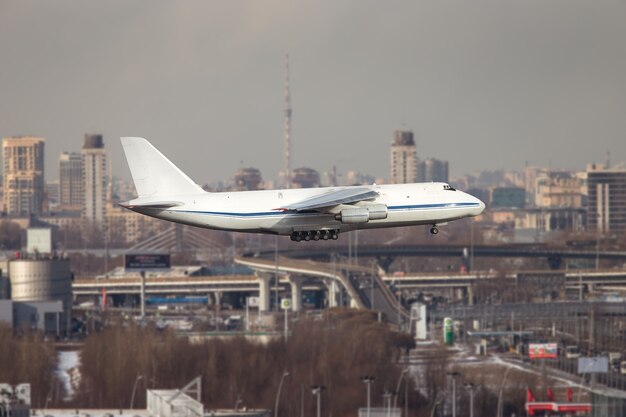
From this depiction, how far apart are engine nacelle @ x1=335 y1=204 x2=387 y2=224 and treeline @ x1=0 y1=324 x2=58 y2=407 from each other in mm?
43009

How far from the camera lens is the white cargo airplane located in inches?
2778

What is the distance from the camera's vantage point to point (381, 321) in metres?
159

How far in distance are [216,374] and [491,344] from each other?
4598 cm

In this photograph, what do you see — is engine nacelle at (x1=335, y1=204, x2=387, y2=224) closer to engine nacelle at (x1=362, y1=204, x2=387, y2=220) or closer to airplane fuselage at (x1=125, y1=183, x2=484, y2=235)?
engine nacelle at (x1=362, y1=204, x2=387, y2=220)

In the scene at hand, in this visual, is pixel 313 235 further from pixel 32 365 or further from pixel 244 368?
pixel 32 365

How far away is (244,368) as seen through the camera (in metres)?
118

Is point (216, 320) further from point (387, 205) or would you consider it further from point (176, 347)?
point (387, 205)

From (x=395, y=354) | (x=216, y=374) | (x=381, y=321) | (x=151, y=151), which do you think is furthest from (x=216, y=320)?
(x=151, y=151)

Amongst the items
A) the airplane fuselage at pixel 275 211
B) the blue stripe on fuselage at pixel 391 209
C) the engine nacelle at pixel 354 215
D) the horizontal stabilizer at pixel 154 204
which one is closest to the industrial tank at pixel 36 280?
the airplane fuselage at pixel 275 211

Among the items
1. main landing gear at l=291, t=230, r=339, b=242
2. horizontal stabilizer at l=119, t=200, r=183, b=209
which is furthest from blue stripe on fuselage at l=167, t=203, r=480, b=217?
main landing gear at l=291, t=230, r=339, b=242

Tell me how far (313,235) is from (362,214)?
227cm

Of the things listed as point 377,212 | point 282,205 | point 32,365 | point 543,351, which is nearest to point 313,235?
point 282,205

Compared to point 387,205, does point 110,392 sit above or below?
below

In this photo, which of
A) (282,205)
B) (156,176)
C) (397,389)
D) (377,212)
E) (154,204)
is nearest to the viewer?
(154,204)
